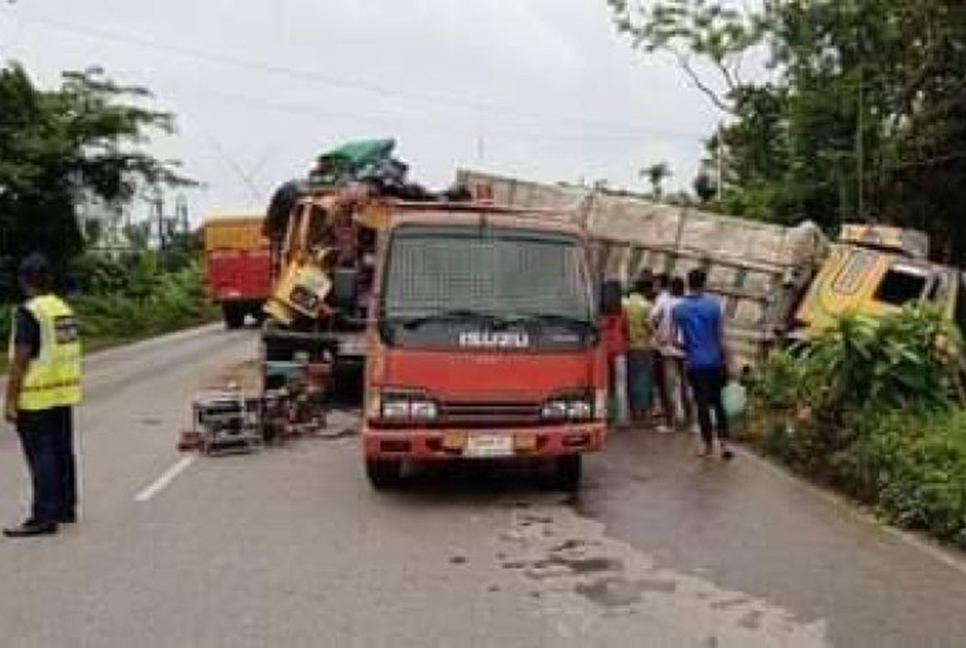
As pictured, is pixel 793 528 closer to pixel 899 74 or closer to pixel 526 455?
pixel 526 455

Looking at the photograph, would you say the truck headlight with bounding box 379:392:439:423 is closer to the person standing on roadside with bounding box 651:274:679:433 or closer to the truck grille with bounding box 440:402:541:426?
the truck grille with bounding box 440:402:541:426

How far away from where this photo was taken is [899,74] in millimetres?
27219

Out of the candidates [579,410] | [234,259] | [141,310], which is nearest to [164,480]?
[579,410]

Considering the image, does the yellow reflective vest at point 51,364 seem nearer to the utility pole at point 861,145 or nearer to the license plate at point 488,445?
the license plate at point 488,445

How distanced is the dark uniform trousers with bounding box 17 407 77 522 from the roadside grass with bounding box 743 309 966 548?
5686mm

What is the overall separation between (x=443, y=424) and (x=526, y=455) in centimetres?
66

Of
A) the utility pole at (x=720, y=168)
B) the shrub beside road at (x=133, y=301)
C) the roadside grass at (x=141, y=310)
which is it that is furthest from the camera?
the shrub beside road at (x=133, y=301)

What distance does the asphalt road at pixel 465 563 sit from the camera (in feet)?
25.6

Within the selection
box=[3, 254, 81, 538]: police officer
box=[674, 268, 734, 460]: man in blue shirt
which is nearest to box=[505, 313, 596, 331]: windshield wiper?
box=[674, 268, 734, 460]: man in blue shirt

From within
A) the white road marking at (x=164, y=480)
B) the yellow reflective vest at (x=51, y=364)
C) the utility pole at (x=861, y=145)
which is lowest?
the white road marking at (x=164, y=480)

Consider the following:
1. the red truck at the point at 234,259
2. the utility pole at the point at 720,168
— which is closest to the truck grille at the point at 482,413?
the utility pole at the point at 720,168

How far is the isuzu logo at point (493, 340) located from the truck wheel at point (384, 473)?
1192mm

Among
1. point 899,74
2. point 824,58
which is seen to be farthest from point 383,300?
point 824,58

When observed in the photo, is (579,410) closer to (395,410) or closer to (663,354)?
(395,410)
